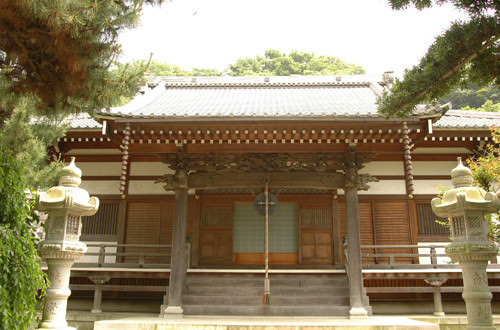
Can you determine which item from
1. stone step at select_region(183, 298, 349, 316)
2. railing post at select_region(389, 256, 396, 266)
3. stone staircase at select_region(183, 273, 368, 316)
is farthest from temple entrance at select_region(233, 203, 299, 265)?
railing post at select_region(389, 256, 396, 266)

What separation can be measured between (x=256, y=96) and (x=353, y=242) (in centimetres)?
673

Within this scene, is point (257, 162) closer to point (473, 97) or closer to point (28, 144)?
point (28, 144)

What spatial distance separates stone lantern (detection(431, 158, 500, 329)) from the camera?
5.09m

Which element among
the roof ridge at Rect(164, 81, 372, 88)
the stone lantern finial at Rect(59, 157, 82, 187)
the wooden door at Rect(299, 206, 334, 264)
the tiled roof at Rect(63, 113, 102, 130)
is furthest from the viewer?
the roof ridge at Rect(164, 81, 372, 88)

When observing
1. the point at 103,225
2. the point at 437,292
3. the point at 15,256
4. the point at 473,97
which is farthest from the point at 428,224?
the point at 473,97

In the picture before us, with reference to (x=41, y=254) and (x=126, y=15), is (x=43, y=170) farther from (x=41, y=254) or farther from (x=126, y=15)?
(x=126, y=15)

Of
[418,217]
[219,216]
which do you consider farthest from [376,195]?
[219,216]

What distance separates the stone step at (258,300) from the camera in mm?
8305

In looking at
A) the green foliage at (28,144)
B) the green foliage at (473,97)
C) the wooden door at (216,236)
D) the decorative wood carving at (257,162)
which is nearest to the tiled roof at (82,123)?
the green foliage at (28,144)

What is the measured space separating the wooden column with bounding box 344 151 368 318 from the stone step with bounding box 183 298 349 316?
29cm

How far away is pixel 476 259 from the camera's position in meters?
5.13

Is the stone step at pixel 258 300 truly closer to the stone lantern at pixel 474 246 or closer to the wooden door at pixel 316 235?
the wooden door at pixel 316 235

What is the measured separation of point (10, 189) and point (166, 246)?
5.42 meters

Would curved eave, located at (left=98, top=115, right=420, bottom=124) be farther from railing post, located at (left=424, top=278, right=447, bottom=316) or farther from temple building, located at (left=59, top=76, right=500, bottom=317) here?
railing post, located at (left=424, top=278, right=447, bottom=316)
